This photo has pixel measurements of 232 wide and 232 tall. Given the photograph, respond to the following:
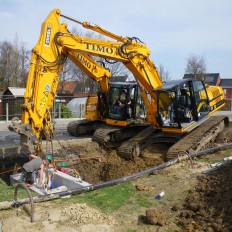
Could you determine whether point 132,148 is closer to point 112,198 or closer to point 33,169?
point 33,169

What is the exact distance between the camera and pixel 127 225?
571 cm

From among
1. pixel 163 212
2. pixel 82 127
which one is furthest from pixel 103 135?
pixel 163 212

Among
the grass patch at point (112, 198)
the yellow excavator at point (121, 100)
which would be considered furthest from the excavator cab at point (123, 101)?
the grass patch at point (112, 198)

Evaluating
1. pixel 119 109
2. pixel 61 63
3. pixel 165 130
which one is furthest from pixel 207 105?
pixel 61 63

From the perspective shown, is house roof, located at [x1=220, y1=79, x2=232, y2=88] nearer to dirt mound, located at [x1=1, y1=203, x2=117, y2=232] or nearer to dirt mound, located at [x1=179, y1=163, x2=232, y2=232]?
dirt mound, located at [x1=179, y1=163, x2=232, y2=232]

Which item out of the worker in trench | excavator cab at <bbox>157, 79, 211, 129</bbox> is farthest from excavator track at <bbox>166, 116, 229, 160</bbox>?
the worker in trench

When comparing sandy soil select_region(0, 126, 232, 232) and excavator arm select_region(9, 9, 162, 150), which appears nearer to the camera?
sandy soil select_region(0, 126, 232, 232)

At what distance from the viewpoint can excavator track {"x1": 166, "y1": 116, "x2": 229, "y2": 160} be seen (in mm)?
10367

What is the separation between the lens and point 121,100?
1366cm

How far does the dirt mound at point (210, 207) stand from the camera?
212 inches

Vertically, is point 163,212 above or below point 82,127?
below

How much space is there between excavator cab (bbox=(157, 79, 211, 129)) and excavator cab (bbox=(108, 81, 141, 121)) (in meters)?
1.65

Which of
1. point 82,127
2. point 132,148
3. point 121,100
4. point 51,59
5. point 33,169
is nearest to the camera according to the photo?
point 33,169

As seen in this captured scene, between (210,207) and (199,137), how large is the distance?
17.4ft
